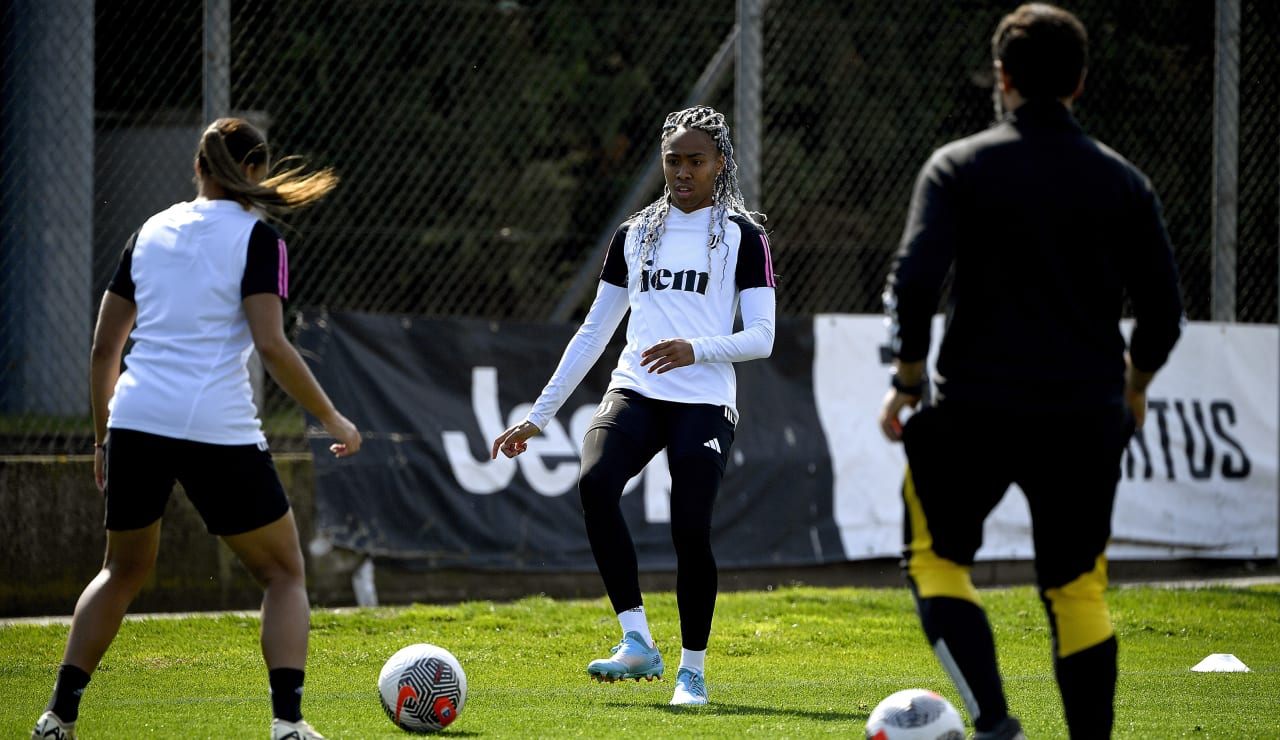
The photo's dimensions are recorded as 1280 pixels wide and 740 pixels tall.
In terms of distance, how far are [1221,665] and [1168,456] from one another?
4264mm

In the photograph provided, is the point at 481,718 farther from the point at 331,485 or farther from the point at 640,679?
the point at 331,485

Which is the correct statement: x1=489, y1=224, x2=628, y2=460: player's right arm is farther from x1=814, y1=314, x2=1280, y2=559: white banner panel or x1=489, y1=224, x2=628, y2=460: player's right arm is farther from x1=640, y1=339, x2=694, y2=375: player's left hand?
x1=814, y1=314, x2=1280, y2=559: white banner panel

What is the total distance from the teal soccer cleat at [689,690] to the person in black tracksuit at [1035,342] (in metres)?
1.59

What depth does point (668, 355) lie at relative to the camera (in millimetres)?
5266

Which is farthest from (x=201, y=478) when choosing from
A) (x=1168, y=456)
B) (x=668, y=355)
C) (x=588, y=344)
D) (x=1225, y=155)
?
(x=1225, y=155)

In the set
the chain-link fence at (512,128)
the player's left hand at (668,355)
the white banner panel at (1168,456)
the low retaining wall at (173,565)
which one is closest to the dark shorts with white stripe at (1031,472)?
the player's left hand at (668,355)

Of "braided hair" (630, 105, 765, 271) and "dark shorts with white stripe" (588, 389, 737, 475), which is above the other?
"braided hair" (630, 105, 765, 271)

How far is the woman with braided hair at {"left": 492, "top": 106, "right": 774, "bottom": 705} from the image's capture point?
5.46 meters

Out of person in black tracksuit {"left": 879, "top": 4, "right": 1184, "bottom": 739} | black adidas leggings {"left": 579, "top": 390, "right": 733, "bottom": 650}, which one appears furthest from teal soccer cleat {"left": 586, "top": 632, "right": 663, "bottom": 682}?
person in black tracksuit {"left": 879, "top": 4, "right": 1184, "bottom": 739}

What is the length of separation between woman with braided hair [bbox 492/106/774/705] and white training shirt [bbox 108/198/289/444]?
1.62 metres

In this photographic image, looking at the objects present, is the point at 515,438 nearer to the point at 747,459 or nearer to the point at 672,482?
the point at 672,482

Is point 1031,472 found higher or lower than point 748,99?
lower

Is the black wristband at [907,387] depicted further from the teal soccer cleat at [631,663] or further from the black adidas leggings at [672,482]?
the teal soccer cleat at [631,663]

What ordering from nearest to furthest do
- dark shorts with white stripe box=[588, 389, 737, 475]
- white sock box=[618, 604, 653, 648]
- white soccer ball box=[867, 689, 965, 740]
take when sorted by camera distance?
1. white soccer ball box=[867, 689, 965, 740]
2. dark shorts with white stripe box=[588, 389, 737, 475]
3. white sock box=[618, 604, 653, 648]
